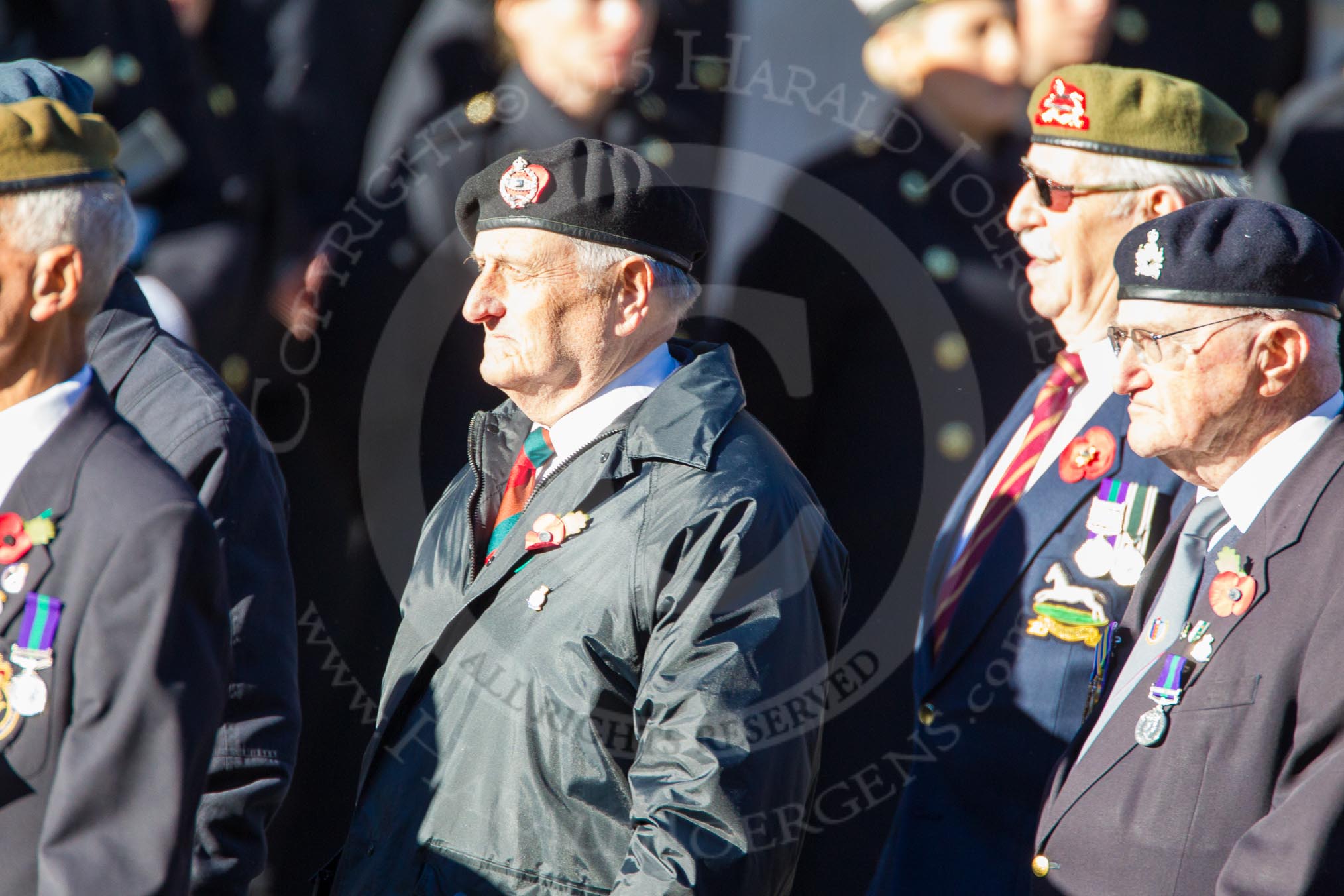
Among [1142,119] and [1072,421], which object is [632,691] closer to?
[1072,421]

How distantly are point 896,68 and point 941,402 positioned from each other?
85 cm

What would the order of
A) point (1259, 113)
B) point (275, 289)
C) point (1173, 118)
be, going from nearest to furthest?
point (1173, 118), point (1259, 113), point (275, 289)

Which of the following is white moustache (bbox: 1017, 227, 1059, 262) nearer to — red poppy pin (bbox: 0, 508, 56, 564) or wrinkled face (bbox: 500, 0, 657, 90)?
wrinkled face (bbox: 500, 0, 657, 90)

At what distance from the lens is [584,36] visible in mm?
3803

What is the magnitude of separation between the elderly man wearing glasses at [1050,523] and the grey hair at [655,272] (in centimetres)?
83

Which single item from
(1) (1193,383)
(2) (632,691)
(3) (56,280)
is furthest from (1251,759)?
(3) (56,280)

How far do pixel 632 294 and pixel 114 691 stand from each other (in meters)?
1.18

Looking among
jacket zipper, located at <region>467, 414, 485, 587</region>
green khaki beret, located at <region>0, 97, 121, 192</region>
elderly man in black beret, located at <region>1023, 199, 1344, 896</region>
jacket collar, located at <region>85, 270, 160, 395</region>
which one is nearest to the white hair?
elderly man in black beret, located at <region>1023, 199, 1344, 896</region>

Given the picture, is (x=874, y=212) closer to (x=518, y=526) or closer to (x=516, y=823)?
(x=518, y=526)

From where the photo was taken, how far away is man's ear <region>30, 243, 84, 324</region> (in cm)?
186

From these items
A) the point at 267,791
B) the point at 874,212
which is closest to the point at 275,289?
the point at 874,212

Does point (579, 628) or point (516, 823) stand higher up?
point (579, 628)

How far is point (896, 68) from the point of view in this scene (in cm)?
377

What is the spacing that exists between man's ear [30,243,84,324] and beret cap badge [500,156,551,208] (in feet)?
2.78
